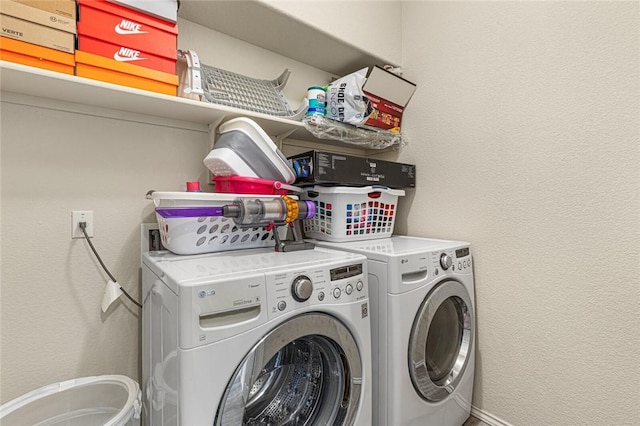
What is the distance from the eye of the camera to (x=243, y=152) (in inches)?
48.5

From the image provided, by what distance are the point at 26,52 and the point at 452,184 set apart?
5.81ft

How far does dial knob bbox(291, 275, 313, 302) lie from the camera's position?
87 centimetres

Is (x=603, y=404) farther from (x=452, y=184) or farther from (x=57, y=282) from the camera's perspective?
(x=57, y=282)

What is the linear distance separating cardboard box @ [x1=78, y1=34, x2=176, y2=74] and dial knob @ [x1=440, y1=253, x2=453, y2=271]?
1325 mm

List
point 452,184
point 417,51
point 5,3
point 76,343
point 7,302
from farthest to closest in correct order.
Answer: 1. point 417,51
2. point 452,184
3. point 76,343
4. point 7,302
5. point 5,3

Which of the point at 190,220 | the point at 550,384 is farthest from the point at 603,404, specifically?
the point at 190,220

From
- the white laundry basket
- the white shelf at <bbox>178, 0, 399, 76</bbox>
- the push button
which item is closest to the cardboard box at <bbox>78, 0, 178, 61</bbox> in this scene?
the white shelf at <bbox>178, 0, 399, 76</bbox>

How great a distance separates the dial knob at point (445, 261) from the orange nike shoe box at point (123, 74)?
1275 mm

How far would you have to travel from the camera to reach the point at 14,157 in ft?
3.49

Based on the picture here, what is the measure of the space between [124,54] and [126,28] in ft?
0.31

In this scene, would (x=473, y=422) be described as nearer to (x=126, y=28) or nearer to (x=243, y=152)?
(x=243, y=152)

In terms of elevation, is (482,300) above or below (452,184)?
below

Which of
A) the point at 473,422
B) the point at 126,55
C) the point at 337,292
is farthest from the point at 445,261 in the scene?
the point at 126,55

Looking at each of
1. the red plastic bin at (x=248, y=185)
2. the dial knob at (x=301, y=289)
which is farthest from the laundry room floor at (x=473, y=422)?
the red plastic bin at (x=248, y=185)
